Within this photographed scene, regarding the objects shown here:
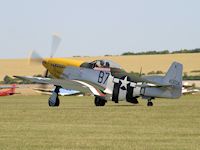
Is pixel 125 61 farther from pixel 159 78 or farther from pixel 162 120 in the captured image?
pixel 162 120

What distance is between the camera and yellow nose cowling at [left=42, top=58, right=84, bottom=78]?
2990cm

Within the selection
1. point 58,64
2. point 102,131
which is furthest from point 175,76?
point 102,131

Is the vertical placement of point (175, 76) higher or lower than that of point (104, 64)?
lower

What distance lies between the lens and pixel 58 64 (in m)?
30.6

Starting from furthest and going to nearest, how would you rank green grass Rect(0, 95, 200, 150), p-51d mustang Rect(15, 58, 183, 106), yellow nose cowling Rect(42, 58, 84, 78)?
1. yellow nose cowling Rect(42, 58, 84, 78)
2. p-51d mustang Rect(15, 58, 183, 106)
3. green grass Rect(0, 95, 200, 150)

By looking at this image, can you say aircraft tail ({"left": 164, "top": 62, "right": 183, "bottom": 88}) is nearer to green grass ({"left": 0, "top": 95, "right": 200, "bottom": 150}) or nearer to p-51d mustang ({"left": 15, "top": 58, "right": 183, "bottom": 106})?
p-51d mustang ({"left": 15, "top": 58, "right": 183, "bottom": 106})

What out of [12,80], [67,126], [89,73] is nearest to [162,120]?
[67,126]

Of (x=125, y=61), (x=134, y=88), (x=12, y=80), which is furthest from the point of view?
(x=125, y=61)

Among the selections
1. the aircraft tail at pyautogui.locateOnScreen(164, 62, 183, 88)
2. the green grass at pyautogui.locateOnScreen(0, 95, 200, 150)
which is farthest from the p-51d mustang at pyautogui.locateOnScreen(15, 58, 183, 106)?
the green grass at pyautogui.locateOnScreen(0, 95, 200, 150)

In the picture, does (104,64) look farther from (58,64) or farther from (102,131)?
(102,131)

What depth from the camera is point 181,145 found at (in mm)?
12836

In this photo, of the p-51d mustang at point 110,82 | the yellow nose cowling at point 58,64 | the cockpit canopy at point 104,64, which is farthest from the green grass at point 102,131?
the yellow nose cowling at point 58,64

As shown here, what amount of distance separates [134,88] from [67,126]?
31.6 ft

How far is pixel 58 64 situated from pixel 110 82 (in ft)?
12.6
